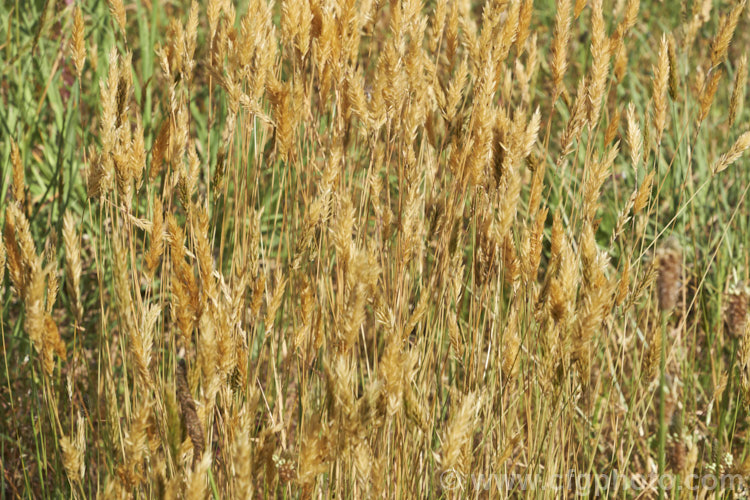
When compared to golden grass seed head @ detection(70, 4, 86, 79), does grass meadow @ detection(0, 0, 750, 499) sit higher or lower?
lower

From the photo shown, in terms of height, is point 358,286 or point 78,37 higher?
point 78,37

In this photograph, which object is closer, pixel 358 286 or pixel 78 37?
pixel 358 286

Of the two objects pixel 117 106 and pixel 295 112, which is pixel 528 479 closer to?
pixel 295 112

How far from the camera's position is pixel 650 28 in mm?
4055

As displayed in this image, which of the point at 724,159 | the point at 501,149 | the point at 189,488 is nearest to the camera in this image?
the point at 189,488

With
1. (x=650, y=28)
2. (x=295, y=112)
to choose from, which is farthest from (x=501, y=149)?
(x=650, y=28)

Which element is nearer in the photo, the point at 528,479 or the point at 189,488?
the point at 189,488

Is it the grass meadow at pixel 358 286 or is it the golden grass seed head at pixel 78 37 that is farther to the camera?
the golden grass seed head at pixel 78 37

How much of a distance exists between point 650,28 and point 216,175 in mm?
3472

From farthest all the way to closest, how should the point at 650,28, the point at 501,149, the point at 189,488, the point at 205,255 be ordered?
1. the point at 650,28
2. the point at 501,149
3. the point at 205,255
4. the point at 189,488

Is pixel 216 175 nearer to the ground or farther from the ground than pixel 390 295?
farther from the ground

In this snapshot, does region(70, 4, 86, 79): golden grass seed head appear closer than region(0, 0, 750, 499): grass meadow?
No

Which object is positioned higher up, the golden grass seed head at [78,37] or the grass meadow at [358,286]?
the golden grass seed head at [78,37]

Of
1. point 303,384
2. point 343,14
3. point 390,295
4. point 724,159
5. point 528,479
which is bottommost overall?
point 528,479
